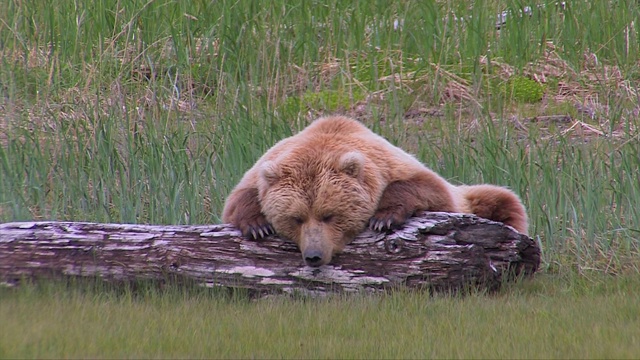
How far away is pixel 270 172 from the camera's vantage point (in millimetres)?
5027

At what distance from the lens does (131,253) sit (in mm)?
4879

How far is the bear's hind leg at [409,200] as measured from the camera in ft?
16.4

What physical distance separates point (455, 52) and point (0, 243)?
17.7ft

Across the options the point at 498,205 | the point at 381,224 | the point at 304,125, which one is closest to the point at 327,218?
the point at 381,224

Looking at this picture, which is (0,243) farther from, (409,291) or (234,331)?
(409,291)

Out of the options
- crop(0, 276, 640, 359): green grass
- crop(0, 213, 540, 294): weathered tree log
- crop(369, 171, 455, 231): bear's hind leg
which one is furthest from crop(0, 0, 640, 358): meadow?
crop(369, 171, 455, 231): bear's hind leg

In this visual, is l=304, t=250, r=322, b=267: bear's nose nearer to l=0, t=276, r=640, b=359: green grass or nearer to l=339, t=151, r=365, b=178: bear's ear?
l=0, t=276, r=640, b=359: green grass

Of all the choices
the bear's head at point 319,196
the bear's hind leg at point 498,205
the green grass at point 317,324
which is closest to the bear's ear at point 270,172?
the bear's head at point 319,196

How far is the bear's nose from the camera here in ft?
15.4

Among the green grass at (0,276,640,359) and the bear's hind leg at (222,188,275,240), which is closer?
the green grass at (0,276,640,359)

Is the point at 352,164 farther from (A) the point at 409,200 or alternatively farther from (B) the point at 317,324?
(B) the point at 317,324

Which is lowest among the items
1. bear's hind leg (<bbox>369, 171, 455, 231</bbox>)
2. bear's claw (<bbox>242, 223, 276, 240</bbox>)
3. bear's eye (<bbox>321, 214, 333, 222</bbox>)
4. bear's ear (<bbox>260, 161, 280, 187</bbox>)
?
bear's claw (<bbox>242, 223, 276, 240</bbox>)

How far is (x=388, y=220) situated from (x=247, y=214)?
843 mm

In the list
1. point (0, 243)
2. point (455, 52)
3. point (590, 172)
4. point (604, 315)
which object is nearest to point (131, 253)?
point (0, 243)
